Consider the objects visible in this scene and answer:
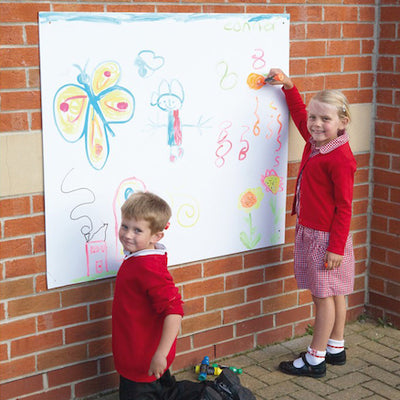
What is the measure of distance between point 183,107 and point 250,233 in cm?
95

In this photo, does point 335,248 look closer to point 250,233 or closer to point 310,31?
point 250,233

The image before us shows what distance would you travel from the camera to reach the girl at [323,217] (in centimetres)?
410

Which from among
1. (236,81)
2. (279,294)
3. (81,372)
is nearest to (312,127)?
(236,81)

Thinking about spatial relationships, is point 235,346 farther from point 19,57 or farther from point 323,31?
point 19,57

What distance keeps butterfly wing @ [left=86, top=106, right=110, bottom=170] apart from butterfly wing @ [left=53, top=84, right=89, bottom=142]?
4cm

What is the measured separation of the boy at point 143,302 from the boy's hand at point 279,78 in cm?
115

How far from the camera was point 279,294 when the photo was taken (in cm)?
470

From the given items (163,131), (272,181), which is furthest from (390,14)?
(163,131)

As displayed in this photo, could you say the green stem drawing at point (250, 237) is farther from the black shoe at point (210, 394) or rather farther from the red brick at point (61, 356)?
the red brick at point (61, 356)

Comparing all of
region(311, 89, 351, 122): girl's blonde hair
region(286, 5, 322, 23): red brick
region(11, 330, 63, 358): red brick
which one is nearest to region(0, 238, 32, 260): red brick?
region(11, 330, 63, 358): red brick

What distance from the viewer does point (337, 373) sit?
4.32 metres

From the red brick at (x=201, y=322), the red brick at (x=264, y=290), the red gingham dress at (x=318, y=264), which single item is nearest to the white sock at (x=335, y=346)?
the red gingham dress at (x=318, y=264)

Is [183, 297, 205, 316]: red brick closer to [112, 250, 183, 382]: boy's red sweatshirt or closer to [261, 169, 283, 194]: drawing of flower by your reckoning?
[112, 250, 183, 382]: boy's red sweatshirt

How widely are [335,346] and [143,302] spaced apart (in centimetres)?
148
